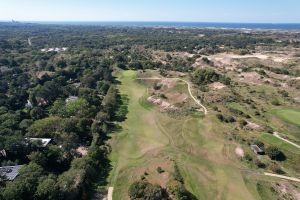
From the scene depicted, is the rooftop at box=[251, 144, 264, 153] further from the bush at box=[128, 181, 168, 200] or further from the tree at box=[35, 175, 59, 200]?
the tree at box=[35, 175, 59, 200]

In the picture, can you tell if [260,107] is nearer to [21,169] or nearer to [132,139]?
[132,139]

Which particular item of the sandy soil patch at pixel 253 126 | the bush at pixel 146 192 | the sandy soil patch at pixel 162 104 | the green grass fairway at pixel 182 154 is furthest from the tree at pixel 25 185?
the sandy soil patch at pixel 253 126

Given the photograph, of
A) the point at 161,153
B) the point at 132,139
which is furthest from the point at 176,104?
the point at 161,153

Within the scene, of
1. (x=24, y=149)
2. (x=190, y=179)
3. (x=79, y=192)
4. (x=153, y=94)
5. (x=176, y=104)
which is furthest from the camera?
(x=153, y=94)

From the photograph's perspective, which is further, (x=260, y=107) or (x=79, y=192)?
(x=260, y=107)

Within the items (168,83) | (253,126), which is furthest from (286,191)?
(168,83)

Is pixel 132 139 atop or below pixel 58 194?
below
